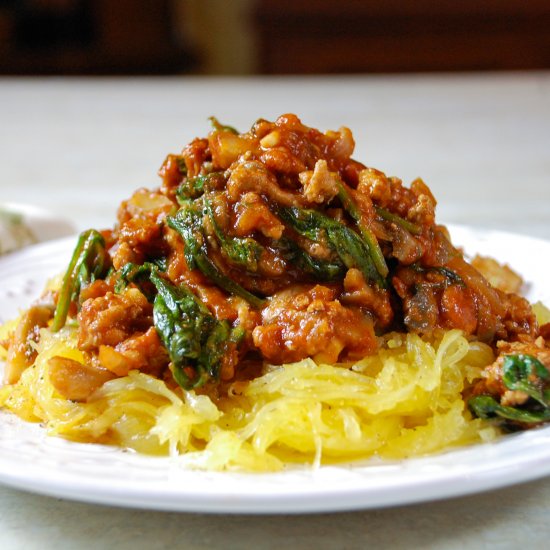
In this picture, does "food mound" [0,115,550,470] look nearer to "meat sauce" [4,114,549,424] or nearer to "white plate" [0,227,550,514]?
"meat sauce" [4,114,549,424]

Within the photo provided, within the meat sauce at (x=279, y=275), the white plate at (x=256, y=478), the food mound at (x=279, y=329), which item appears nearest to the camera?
the white plate at (x=256, y=478)

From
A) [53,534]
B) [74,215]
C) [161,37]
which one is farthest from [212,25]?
[53,534]

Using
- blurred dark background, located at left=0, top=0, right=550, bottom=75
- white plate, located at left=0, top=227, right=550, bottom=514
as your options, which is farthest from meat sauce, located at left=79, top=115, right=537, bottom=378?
blurred dark background, located at left=0, top=0, right=550, bottom=75

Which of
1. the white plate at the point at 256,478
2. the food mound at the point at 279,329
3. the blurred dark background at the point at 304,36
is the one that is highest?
the blurred dark background at the point at 304,36

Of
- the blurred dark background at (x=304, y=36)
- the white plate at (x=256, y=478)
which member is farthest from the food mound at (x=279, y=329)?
the blurred dark background at (x=304, y=36)

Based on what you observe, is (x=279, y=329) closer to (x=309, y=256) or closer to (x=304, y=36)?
(x=309, y=256)

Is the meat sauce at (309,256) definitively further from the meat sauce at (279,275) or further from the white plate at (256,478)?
the white plate at (256,478)

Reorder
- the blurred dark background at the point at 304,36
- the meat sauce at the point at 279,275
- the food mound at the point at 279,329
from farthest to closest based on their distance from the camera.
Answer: the blurred dark background at the point at 304,36
the meat sauce at the point at 279,275
the food mound at the point at 279,329

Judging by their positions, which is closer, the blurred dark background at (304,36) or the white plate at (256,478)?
the white plate at (256,478)
